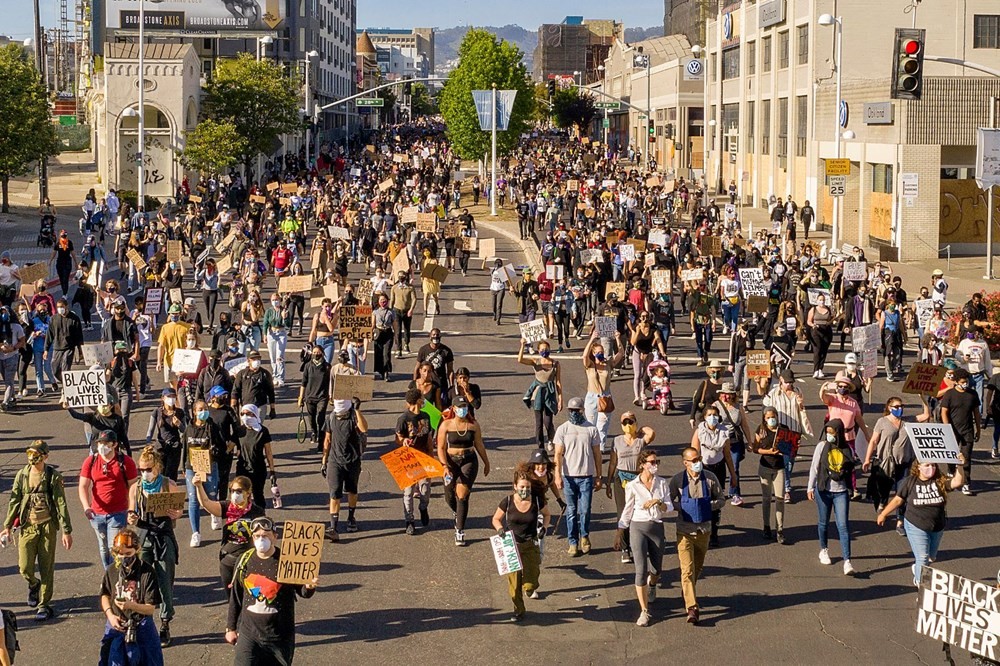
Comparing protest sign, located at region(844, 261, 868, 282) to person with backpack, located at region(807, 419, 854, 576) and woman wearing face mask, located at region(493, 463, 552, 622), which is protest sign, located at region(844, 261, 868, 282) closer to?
person with backpack, located at region(807, 419, 854, 576)

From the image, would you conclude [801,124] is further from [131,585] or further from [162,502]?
[131,585]

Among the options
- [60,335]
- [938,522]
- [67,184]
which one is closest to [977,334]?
[938,522]

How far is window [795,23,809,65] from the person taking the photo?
182ft

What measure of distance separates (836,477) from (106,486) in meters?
6.69

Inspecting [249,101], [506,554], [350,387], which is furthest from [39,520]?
[249,101]

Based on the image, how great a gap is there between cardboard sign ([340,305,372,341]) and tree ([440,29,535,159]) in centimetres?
4636

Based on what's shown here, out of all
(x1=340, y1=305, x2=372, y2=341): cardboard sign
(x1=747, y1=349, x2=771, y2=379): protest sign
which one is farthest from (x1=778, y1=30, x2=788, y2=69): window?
(x1=747, y1=349, x2=771, y2=379): protest sign

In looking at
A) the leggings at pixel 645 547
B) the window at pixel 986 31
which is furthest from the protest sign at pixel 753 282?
the window at pixel 986 31

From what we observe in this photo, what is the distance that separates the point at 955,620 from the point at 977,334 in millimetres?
10756

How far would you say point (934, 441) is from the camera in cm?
1329

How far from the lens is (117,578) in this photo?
967 centimetres

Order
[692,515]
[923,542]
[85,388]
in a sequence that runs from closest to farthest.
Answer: [692,515] < [923,542] < [85,388]

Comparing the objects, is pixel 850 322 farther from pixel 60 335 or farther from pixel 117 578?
pixel 117 578

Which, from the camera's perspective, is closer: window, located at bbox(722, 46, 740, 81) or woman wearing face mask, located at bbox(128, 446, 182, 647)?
woman wearing face mask, located at bbox(128, 446, 182, 647)
